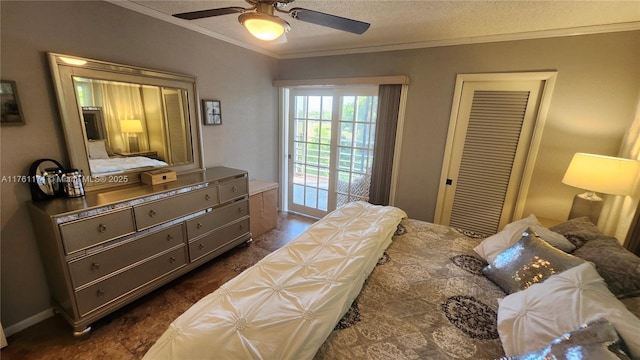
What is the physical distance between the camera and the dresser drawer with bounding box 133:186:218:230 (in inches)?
74.6

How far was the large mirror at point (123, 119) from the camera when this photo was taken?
1798mm

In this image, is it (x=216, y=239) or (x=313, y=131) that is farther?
(x=313, y=131)

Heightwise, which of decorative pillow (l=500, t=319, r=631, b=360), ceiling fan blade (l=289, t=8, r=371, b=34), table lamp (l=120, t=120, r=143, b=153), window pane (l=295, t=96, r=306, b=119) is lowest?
decorative pillow (l=500, t=319, r=631, b=360)

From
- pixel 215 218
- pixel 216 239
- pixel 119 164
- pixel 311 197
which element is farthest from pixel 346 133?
pixel 119 164

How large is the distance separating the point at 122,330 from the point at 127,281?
0.33 metres

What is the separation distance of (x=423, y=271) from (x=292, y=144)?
9.23ft

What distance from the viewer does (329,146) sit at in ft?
11.7

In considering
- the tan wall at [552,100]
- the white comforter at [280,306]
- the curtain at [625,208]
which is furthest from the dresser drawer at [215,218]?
the curtain at [625,208]

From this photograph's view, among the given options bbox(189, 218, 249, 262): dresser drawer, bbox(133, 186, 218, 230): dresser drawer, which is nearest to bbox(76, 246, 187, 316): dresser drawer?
bbox(189, 218, 249, 262): dresser drawer

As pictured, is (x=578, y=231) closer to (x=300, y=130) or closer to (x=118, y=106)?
(x=300, y=130)

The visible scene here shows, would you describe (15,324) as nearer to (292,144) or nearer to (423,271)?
(423,271)

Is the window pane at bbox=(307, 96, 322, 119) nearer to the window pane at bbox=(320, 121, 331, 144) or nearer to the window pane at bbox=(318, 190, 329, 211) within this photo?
the window pane at bbox=(320, 121, 331, 144)

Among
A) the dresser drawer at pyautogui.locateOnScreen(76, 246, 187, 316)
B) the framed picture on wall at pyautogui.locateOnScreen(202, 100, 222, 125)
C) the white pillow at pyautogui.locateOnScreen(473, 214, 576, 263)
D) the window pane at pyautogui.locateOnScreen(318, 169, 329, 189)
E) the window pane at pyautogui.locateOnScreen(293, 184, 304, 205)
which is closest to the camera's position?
the white pillow at pyautogui.locateOnScreen(473, 214, 576, 263)

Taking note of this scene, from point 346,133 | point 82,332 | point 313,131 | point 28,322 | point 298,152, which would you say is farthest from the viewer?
Result: point 298,152
